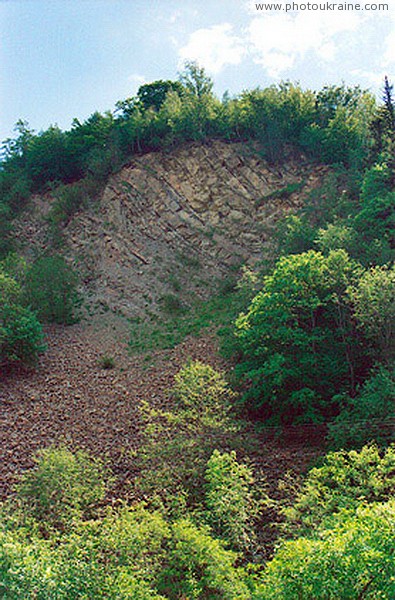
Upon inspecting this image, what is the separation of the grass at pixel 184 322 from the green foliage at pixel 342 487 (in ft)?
27.1

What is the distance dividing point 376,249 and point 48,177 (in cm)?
1911

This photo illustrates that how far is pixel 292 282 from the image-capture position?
12.0m

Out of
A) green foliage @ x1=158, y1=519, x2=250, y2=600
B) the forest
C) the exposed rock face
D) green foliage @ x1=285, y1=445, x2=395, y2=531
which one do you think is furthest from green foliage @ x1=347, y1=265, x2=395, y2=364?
the exposed rock face

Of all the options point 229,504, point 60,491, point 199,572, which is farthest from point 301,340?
point 199,572

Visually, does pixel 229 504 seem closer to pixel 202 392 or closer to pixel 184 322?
pixel 202 392

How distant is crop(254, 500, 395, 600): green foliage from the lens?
4617 mm

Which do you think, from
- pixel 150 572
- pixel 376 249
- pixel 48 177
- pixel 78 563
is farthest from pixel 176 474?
pixel 48 177

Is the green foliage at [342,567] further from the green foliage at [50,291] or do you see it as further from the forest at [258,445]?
the green foliage at [50,291]

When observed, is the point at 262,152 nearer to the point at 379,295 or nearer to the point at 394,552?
the point at 379,295

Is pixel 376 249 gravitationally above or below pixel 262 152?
below

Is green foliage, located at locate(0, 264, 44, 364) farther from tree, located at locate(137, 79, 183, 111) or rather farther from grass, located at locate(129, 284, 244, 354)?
tree, located at locate(137, 79, 183, 111)

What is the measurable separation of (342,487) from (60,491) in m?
4.47

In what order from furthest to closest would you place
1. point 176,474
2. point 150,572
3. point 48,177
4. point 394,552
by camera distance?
point 48,177 → point 176,474 → point 150,572 → point 394,552

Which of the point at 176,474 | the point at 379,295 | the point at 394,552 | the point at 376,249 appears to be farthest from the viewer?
the point at 376,249
